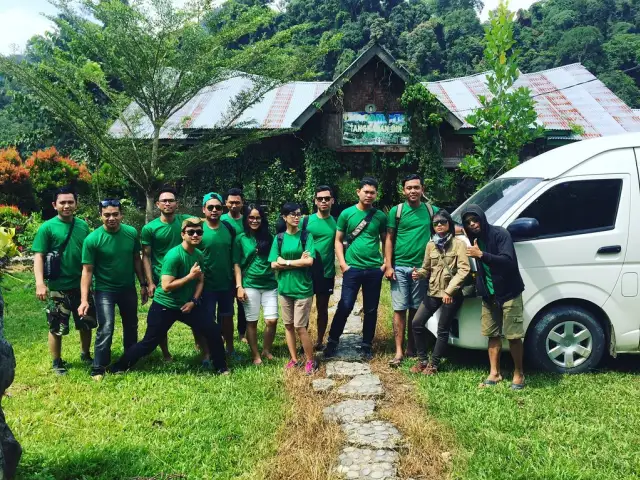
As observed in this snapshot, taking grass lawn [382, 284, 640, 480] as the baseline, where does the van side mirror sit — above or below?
above

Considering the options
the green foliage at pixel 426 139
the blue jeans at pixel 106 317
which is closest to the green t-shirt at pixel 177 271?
the blue jeans at pixel 106 317

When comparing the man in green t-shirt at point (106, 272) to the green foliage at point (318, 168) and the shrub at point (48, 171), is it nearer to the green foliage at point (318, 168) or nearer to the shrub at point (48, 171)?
the green foliage at point (318, 168)

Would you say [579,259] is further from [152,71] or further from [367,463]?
[152,71]

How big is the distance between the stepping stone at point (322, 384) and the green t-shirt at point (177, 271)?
1.44m

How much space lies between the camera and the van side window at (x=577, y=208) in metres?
4.75

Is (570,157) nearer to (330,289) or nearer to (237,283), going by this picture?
(330,289)

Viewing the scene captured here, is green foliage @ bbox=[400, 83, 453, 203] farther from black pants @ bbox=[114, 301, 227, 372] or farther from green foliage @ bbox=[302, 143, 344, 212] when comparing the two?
black pants @ bbox=[114, 301, 227, 372]

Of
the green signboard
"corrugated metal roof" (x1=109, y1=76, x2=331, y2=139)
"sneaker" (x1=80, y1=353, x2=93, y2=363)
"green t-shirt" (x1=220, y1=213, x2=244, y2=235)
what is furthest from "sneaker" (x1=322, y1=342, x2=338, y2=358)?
the green signboard

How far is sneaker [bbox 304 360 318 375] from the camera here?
4.98 m

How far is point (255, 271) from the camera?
207 inches

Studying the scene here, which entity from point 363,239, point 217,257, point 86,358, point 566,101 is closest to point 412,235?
point 363,239

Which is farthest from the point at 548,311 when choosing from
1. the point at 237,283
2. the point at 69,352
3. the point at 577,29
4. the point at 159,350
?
the point at 577,29

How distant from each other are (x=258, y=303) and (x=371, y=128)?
980cm

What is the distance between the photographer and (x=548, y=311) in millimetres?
4770
